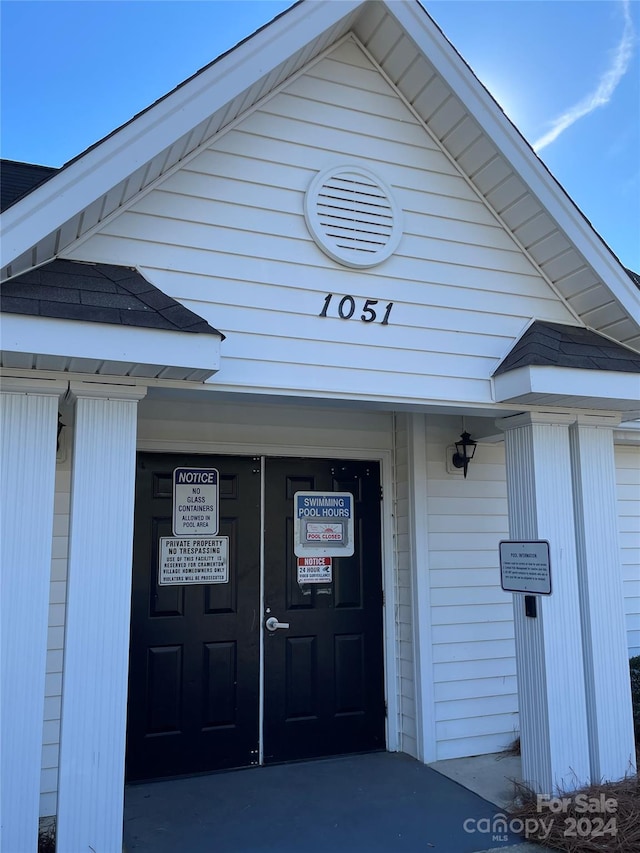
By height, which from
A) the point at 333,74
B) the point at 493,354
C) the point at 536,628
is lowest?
the point at 536,628

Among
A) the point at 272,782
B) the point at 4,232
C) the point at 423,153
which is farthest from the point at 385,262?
the point at 272,782

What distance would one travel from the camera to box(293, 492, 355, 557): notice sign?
4848 millimetres

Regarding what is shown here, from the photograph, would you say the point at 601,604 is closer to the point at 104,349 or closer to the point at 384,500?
the point at 384,500

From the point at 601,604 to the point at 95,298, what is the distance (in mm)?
3504

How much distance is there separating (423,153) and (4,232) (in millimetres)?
2543

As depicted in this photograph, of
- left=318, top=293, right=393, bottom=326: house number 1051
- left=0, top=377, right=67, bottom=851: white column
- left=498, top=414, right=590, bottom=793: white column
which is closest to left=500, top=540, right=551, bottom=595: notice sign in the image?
left=498, top=414, right=590, bottom=793: white column

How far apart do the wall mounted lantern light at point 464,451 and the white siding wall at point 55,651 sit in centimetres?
288

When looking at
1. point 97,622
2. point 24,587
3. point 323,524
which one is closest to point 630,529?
point 323,524

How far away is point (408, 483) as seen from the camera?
4973mm

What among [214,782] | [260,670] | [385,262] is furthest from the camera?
[260,670]

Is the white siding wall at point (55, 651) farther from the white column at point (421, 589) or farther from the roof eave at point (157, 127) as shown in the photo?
the white column at point (421, 589)

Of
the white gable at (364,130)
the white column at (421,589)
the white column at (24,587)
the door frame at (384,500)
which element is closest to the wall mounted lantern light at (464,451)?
the white column at (421,589)

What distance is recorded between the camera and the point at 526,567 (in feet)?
12.6

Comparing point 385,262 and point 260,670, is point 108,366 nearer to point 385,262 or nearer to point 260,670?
point 385,262
